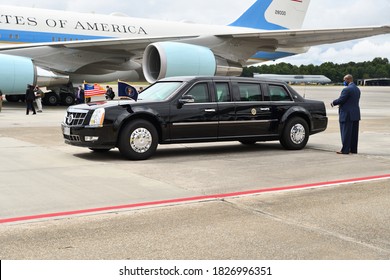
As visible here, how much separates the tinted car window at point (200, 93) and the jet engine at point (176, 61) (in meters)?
9.98

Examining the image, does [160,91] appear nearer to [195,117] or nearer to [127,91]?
[127,91]

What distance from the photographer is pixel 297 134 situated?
36.7 feet

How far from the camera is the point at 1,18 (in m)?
21.9

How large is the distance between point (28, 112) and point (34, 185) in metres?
13.6

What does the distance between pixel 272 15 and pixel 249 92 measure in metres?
20.1

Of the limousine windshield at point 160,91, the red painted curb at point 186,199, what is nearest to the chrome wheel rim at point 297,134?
the limousine windshield at point 160,91

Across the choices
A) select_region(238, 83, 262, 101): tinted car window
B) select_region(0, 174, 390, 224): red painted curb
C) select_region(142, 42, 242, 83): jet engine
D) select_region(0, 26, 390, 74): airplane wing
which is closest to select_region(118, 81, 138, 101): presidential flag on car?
select_region(238, 83, 262, 101): tinted car window

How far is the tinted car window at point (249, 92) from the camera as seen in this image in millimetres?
10703

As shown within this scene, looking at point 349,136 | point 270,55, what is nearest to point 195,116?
point 349,136

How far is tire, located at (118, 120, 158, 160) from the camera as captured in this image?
9.31 metres

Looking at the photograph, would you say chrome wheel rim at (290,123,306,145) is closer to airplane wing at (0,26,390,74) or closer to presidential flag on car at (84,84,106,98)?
airplane wing at (0,26,390,74)

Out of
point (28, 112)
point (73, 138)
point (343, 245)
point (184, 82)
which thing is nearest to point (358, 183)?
point (343, 245)

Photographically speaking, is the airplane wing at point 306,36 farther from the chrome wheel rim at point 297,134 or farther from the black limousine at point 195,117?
the chrome wheel rim at point 297,134

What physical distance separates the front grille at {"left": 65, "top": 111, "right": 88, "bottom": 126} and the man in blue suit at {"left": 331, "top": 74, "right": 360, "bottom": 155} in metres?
5.23
